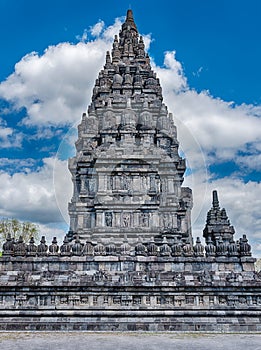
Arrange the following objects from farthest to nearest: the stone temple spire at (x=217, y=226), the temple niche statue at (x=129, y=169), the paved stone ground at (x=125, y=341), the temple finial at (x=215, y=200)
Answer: the temple finial at (x=215, y=200) → the stone temple spire at (x=217, y=226) → the temple niche statue at (x=129, y=169) → the paved stone ground at (x=125, y=341)

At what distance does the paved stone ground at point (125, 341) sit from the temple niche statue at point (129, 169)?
1032 centimetres

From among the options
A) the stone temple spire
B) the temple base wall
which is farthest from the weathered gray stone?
the stone temple spire

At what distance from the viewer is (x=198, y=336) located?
14180mm

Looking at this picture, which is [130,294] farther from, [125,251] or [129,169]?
[129,169]

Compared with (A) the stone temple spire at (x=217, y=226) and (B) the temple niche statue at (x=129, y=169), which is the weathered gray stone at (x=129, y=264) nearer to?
(B) the temple niche statue at (x=129, y=169)

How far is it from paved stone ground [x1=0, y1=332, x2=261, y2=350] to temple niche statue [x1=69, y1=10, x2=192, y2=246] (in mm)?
10316

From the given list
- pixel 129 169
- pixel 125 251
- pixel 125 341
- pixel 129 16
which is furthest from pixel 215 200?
pixel 125 341

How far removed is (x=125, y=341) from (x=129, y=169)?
15.5m

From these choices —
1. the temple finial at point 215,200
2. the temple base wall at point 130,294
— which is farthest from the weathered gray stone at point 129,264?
the temple finial at point 215,200

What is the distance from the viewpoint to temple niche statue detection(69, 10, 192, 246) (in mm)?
25781

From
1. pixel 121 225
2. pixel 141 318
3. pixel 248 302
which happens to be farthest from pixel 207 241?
pixel 141 318

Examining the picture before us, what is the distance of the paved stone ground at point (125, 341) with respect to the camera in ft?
37.3

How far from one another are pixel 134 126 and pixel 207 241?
11323 mm

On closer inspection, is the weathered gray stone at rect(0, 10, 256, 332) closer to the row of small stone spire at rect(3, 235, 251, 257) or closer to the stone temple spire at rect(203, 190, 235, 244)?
the row of small stone spire at rect(3, 235, 251, 257)
